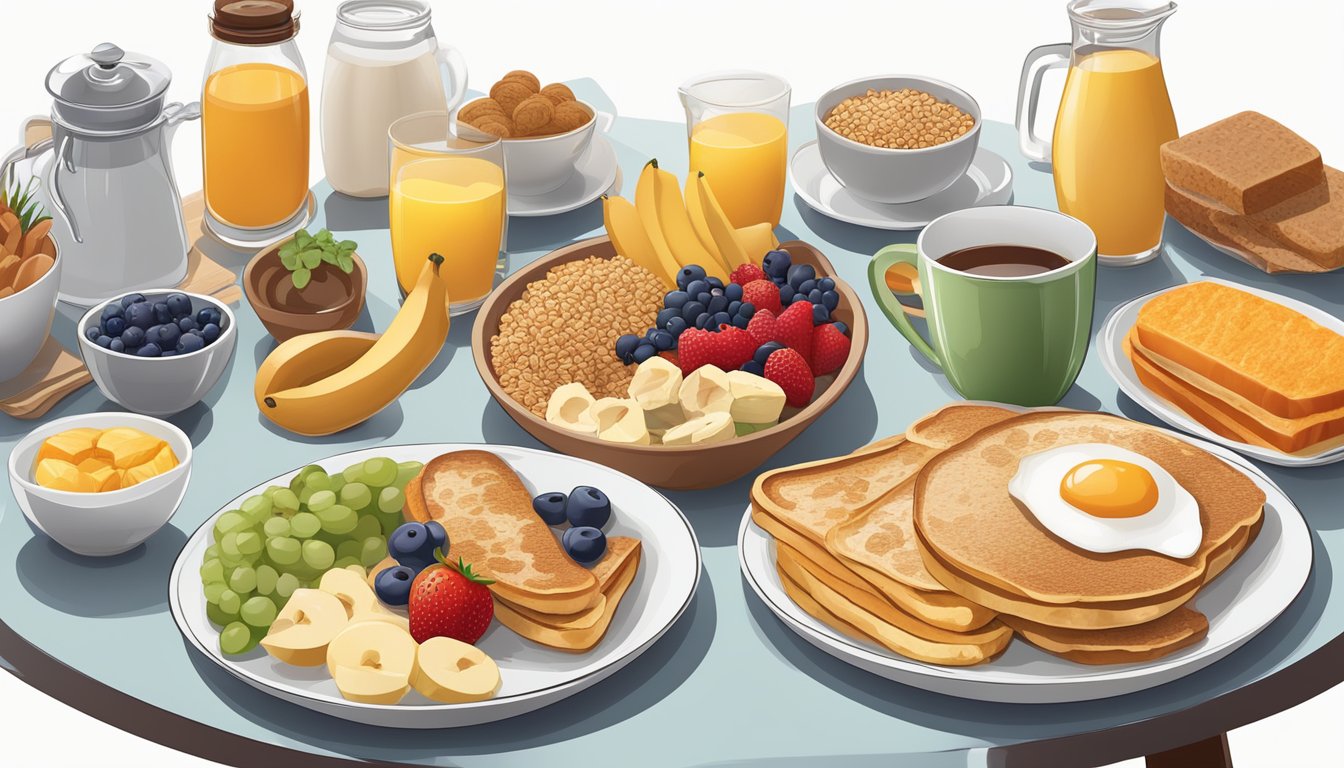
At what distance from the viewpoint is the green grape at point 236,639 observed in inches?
79.3

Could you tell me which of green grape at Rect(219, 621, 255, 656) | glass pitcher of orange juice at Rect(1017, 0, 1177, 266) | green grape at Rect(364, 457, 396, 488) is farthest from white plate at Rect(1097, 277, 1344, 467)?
green grape at Rect(219, 621, 255, 656)

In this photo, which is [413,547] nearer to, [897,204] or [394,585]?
[394,585]

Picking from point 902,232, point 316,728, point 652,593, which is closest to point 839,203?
point 902,232

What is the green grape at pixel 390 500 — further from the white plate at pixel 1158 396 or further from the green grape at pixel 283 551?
the white plate at pixel 1158 396

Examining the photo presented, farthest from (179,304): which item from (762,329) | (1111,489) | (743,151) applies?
(1111,489)

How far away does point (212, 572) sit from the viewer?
82.6 inches

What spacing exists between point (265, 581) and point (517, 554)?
31 centimetres

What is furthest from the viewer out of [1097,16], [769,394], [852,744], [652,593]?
[1097,16]

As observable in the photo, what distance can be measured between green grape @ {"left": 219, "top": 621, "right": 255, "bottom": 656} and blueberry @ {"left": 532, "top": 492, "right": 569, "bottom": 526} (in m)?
0.40

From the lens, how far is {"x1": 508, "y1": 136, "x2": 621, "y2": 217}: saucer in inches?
120

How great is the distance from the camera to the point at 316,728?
2.01 metres

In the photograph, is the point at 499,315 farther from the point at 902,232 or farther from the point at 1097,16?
the point at 1097,16

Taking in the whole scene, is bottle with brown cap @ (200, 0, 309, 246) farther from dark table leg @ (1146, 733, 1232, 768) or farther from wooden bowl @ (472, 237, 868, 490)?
dark table leg @ (1146, 733, 1232, 768)

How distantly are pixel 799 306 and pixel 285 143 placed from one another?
958mm
